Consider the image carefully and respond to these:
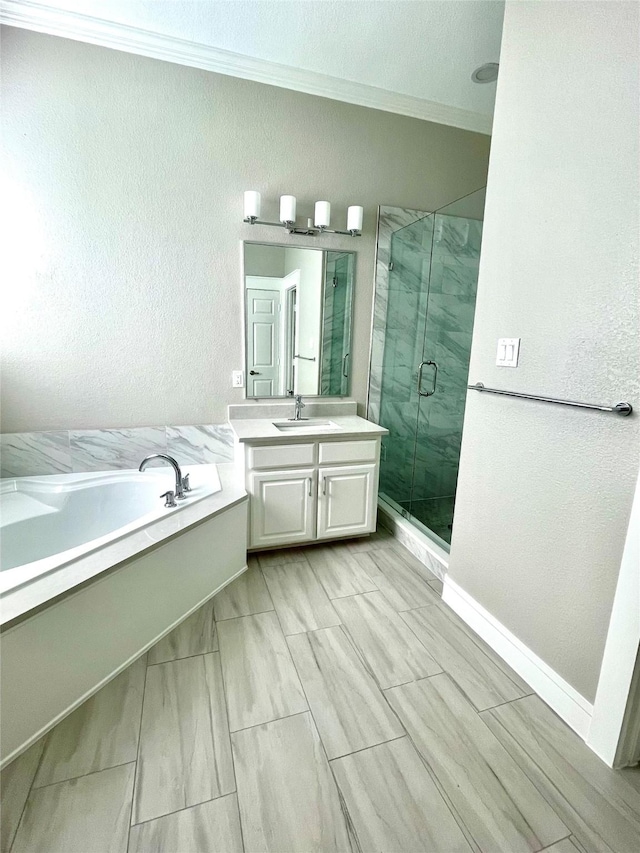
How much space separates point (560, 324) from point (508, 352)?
0.76 ft

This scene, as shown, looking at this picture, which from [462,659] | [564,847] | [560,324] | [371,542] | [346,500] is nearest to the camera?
[564,847]

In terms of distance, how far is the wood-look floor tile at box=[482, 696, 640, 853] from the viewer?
1054 mm

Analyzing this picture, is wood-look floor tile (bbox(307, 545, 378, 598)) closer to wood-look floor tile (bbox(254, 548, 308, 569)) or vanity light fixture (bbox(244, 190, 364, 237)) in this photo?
wood-look floor tile (bbox(254, 548, 308, 569))

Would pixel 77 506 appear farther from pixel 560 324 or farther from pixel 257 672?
pixel 560 324

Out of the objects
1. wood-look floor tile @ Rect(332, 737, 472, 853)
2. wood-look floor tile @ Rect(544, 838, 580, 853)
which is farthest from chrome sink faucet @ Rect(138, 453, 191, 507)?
wood-look floor tile @ Rect(544, 838, 580, 853)

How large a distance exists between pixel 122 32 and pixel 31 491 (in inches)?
95.5

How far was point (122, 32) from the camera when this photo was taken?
204 cm

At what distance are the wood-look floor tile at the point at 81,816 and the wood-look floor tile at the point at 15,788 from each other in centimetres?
A: 2

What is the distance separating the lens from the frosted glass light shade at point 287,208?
235cm

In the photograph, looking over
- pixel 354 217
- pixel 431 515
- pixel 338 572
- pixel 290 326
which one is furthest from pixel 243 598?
pixel 354 217

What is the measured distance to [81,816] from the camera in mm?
1046

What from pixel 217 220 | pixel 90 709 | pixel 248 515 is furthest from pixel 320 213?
pixel 90 709

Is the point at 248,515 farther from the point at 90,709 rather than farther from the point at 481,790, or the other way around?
the point at 481,790

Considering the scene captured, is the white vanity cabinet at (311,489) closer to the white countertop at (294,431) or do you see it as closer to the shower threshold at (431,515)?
the white countertop at (294,431)
